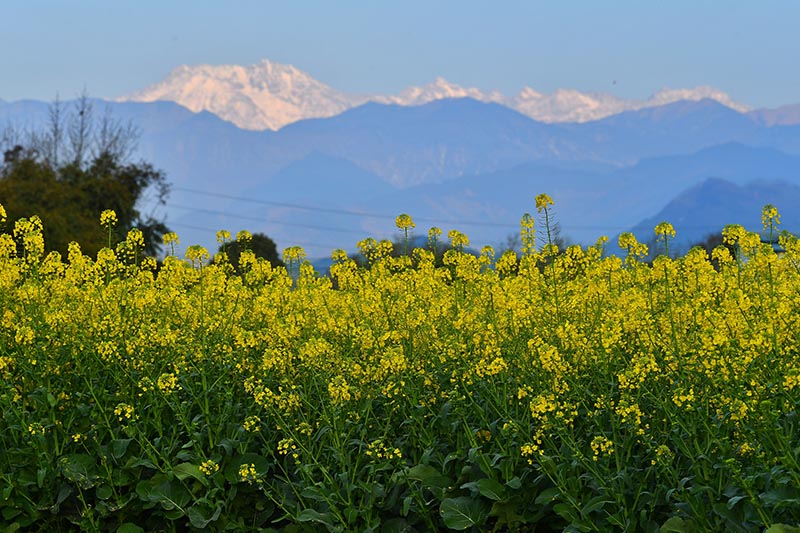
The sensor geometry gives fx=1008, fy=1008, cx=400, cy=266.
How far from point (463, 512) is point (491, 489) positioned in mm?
226

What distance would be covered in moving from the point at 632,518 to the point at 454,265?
13.8ft

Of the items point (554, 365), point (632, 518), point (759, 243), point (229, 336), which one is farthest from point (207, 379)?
point (759, 243)

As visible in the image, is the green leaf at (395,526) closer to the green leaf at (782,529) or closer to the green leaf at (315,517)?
the green leaf at (315,517)

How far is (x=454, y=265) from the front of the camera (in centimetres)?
947

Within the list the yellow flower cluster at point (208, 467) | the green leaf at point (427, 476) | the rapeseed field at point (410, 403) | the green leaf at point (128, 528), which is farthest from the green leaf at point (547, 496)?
the green leaf at point (128, 528)

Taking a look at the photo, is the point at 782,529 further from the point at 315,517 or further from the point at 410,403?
the point at 315,517

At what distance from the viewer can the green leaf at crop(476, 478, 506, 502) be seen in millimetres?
5926

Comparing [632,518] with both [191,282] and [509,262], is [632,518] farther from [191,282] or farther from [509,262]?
[191,282]

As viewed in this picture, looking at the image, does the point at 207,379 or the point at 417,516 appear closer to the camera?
the point at 417,516

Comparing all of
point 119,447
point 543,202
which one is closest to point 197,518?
point 119,447

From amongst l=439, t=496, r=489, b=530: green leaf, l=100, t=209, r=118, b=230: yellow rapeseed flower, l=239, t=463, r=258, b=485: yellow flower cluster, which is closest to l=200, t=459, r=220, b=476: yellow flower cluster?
l=239, t=463, r=258, b=485: yellow flower cluster

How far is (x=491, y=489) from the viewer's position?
19.6ft

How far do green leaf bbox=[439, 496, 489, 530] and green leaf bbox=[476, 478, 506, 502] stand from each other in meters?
0.12

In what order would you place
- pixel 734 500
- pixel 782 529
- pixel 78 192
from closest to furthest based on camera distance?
pixel 782 529 < pixel 734 500 < pixel 78 192
